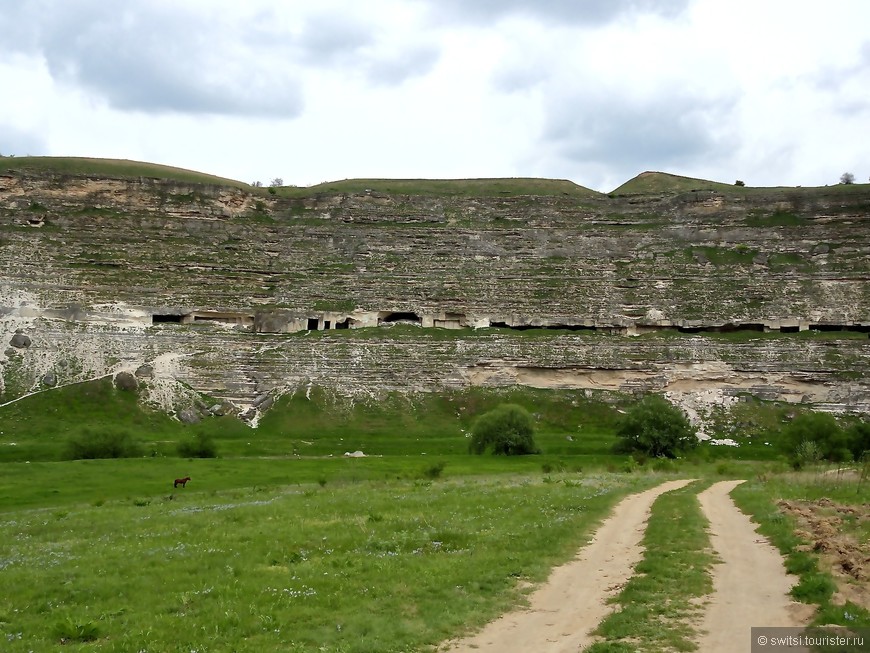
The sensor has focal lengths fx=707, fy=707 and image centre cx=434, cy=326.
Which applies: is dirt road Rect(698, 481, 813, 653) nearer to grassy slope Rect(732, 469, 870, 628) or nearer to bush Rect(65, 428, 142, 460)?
grassy slope Rect(732, 469, 870, 628)

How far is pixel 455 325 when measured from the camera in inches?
3132

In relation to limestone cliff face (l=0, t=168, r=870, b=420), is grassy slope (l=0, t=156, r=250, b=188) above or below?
above

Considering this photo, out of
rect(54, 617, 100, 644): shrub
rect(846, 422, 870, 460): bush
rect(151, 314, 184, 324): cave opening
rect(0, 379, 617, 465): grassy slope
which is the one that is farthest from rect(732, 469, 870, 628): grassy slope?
rect(151, 314, 184, 324): cave opening

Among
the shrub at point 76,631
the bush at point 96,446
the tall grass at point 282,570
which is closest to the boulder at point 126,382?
the bush at point 96,446

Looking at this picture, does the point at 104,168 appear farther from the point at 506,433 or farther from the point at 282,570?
the point at 282,570

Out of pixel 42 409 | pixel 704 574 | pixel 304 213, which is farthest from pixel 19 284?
pixel 704 574

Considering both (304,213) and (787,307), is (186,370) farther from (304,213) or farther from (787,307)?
(787,307)

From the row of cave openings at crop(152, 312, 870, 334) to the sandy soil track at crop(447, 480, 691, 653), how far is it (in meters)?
62.3

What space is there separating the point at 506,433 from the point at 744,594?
3827cm

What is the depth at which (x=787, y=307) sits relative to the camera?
76062 millimetres

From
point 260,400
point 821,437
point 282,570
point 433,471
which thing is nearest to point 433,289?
point 260,400

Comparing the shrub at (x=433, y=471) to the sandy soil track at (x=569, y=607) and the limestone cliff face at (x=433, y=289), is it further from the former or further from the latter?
the limestone cliff face at (x=433, y=289)

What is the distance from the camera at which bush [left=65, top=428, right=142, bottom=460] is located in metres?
44.0

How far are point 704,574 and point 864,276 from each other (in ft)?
257
